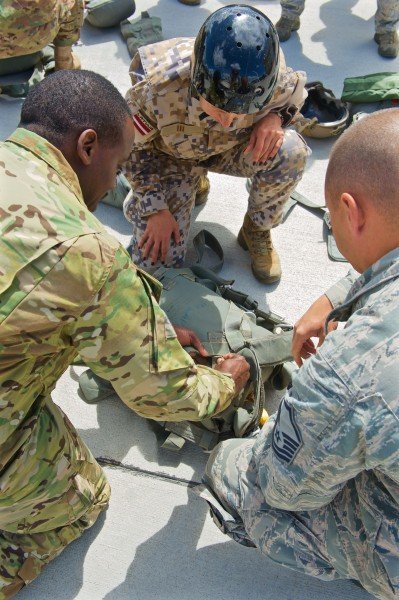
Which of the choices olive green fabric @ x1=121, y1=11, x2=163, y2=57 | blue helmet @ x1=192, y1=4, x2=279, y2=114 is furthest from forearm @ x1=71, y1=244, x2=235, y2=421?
olive green fabric @ x1=121, y1=11, x2=163, y2=57

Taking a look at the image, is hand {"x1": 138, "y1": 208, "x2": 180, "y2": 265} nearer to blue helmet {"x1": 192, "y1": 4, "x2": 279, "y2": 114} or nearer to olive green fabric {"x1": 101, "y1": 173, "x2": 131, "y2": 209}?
olive green fabric {"x1": 101, "y1": 173, "x2": 131, "y2": 209}

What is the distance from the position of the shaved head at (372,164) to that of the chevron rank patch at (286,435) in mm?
539

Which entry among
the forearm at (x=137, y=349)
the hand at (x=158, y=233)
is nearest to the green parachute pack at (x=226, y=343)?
the hand at (x=158, y=233)

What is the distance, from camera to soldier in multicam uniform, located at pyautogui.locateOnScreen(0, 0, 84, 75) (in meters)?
3.89

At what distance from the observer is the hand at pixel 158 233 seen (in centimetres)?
300

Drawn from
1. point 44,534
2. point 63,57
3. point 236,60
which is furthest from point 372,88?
point 44,534

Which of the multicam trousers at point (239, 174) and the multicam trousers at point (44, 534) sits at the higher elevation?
the multicam trousers at point (239, 174)

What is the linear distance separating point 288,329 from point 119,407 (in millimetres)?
835

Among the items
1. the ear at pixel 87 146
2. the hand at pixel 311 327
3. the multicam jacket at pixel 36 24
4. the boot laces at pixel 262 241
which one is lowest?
the boot laces at pixel 262 241

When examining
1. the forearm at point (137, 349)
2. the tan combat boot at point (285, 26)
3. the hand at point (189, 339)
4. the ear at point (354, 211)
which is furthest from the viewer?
the tan combat boot at point (285, 26)

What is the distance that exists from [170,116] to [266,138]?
0.46 meters

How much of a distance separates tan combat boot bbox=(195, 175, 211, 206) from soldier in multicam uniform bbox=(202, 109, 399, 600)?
6.26 ft

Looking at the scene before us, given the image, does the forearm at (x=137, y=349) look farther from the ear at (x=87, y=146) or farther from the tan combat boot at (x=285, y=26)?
the tan combat boot at (x=285, y=26)

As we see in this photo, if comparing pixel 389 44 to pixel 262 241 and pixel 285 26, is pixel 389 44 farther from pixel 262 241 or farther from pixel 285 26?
pixel 262 241
